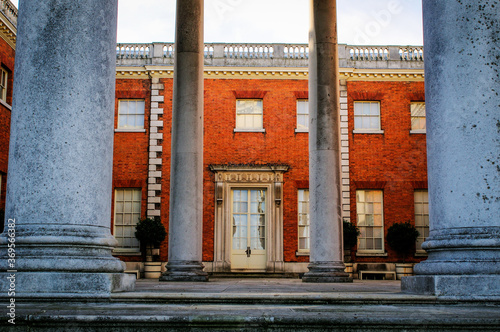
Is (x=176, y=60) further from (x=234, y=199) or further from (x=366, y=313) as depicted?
(x=234, y=199)

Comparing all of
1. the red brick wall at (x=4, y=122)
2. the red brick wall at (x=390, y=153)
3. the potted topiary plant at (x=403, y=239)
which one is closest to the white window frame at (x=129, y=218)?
the red brick wall at (x=4, y=122)

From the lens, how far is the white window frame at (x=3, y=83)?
23.6 metres

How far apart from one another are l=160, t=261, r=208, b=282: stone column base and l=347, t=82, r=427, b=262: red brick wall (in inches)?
607

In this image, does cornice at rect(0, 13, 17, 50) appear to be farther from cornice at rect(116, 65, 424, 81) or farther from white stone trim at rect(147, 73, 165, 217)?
white stone trim at rect(147, 73, 165, 217)

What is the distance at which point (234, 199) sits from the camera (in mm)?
28188

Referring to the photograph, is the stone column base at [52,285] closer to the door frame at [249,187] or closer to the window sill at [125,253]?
the door frame at [249,187]

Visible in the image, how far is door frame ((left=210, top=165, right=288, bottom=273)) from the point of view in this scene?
27.4 metres

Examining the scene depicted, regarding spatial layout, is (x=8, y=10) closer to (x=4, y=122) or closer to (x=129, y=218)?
(x=4, y=122)

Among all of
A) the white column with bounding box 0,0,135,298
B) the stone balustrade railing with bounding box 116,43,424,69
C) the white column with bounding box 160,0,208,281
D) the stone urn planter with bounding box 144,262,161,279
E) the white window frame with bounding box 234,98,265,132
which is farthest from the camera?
the stone balustrade railing with bounding box 116,43,424,69

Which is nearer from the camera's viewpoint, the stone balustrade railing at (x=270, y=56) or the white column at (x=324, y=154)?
the white column at (x=324, y=154)

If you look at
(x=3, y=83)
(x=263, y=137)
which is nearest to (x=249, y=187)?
(x=263, y=137)

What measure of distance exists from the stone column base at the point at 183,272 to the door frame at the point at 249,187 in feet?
43.3

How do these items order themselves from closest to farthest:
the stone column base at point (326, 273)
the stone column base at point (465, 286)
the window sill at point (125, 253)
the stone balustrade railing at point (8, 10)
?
the stone column base at point (465, 286) < the stone column base at point (326, 273) < the stone balustrade railing at point (8, 10) < the window sill at point (125, 253)

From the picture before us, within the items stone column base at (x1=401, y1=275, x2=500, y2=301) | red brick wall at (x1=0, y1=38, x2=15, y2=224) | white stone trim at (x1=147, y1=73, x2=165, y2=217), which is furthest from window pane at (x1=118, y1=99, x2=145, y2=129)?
stone column base at (x1=401, y1=275, x2=500, y2=301)
